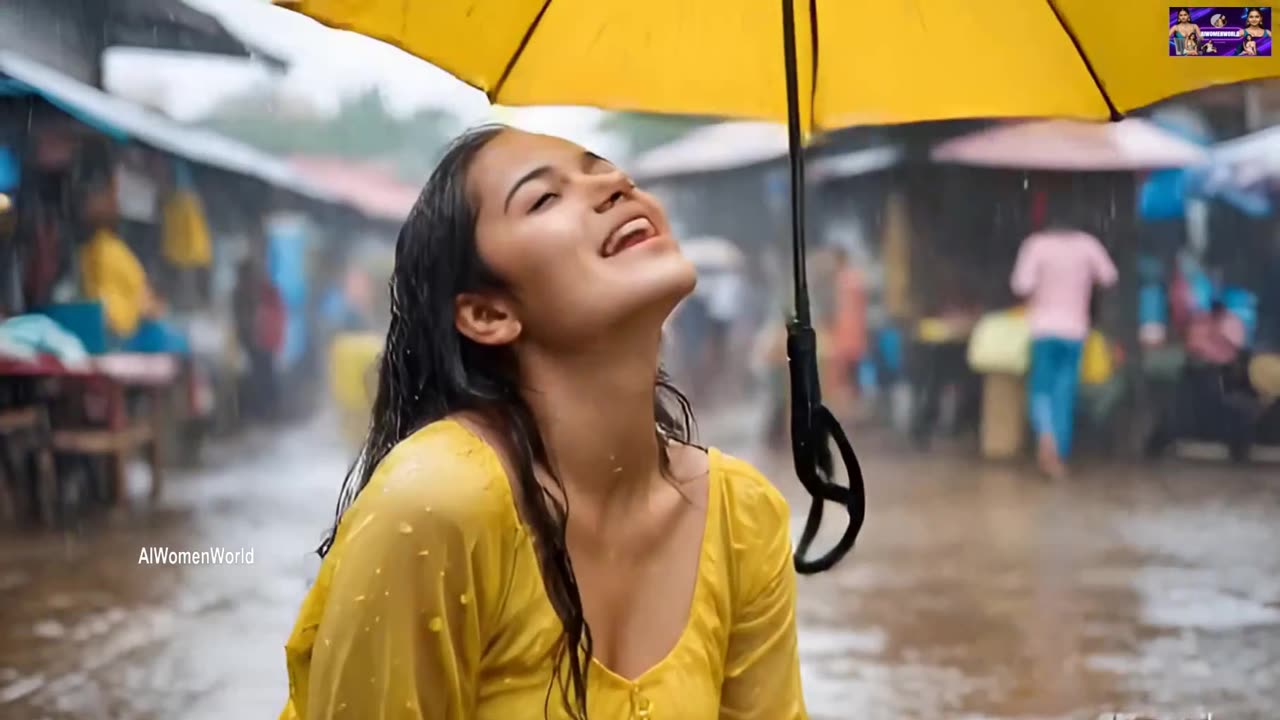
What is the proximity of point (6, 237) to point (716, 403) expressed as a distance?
75.8 inches

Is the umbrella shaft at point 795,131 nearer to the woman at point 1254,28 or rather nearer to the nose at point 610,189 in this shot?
the nose at point 610,189

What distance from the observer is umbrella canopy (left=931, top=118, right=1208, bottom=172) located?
3.36m

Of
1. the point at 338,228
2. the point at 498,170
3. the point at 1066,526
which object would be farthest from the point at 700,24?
the point at 1066,526

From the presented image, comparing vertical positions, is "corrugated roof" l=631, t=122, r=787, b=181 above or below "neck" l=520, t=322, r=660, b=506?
above

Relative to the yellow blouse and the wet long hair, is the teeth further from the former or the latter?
the yellow blouse

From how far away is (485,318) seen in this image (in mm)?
1157

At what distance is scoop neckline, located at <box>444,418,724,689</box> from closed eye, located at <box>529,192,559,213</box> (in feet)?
0.76

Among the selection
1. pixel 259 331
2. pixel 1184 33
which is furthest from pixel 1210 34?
pixel 259 331

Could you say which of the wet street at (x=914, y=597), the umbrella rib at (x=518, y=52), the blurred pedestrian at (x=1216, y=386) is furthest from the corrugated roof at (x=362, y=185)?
the blurred pedestrian at (x=1216, y=386)

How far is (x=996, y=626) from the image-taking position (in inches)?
123

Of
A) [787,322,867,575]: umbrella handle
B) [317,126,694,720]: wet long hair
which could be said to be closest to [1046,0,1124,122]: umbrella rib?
[787,322,867,575]: umbrella handle

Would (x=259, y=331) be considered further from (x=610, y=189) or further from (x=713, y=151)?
(x=610, y=189)

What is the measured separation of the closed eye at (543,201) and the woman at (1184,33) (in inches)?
36.6

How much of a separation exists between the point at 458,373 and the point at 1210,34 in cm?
115
